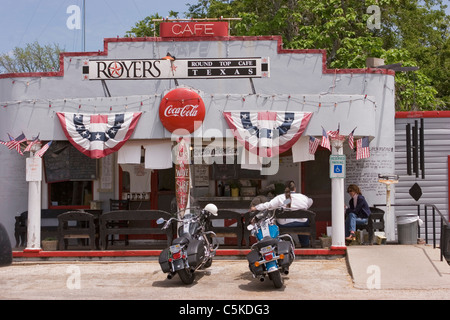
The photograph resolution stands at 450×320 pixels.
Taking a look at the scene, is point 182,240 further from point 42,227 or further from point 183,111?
point 42,227

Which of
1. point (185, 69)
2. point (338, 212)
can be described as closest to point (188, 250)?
point (338, 212)

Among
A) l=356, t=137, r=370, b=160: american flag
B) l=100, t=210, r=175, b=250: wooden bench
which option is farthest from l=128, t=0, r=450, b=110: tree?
l=100, t=210, r=175, b=250: wooden bench

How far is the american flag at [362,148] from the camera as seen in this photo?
15.6 meters

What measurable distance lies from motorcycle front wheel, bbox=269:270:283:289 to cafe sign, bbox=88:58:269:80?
18.4ft

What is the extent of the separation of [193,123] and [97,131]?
222cm

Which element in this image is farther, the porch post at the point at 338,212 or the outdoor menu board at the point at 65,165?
the outdoor menu board at the point at 65,165

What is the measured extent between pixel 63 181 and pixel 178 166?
388 centimetres

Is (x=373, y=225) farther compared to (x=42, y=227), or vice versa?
(x=42, y=227)

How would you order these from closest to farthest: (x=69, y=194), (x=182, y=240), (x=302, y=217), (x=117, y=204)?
(x=182, y=240)
(x=302, y=217)
(x=117, y=204)
(x=69, y=194)

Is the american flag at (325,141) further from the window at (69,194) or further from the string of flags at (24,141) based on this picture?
the window at (69,194)

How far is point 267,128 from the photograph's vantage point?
15.2m

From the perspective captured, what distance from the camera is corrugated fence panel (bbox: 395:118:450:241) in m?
17.5

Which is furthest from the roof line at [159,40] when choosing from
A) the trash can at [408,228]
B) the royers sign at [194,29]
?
the trash can at [408,228]

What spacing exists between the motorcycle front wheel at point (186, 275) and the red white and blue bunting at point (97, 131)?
4.59 metres
